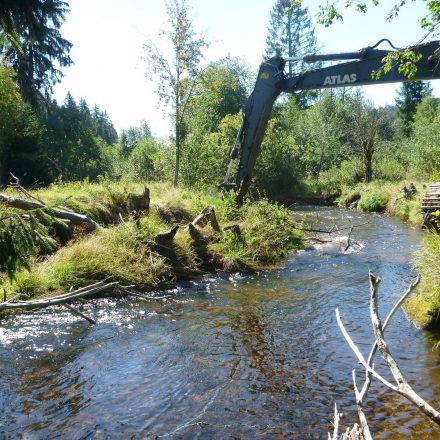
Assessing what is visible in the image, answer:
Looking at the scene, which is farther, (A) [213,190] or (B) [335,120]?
(B) [335,120]

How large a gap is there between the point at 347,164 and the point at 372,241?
1647 centimetres

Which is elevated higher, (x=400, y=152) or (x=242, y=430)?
(x=400, y=152)

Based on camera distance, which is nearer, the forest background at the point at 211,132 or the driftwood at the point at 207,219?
the driftwood at the point at 207,219

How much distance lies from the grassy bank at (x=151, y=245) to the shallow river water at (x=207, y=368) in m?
0.72

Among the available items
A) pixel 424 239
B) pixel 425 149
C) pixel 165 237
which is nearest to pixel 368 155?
pixel 425 149

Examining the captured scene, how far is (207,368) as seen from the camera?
4.52 meters

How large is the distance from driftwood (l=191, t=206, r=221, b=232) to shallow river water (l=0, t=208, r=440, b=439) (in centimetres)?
271

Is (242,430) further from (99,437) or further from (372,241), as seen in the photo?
(372,241)

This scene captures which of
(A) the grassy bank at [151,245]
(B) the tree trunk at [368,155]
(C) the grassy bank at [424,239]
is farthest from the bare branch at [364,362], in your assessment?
(B) the tree trunk at [368,155]

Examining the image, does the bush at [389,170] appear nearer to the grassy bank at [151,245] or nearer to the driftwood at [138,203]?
the grassy bank at [151,245]

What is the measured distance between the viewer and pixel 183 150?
65.5 feet

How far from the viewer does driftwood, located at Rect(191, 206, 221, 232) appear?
1003 cm

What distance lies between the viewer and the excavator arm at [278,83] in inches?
413

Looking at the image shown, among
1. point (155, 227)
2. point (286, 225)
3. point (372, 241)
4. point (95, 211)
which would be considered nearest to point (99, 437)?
point (155, 227)
